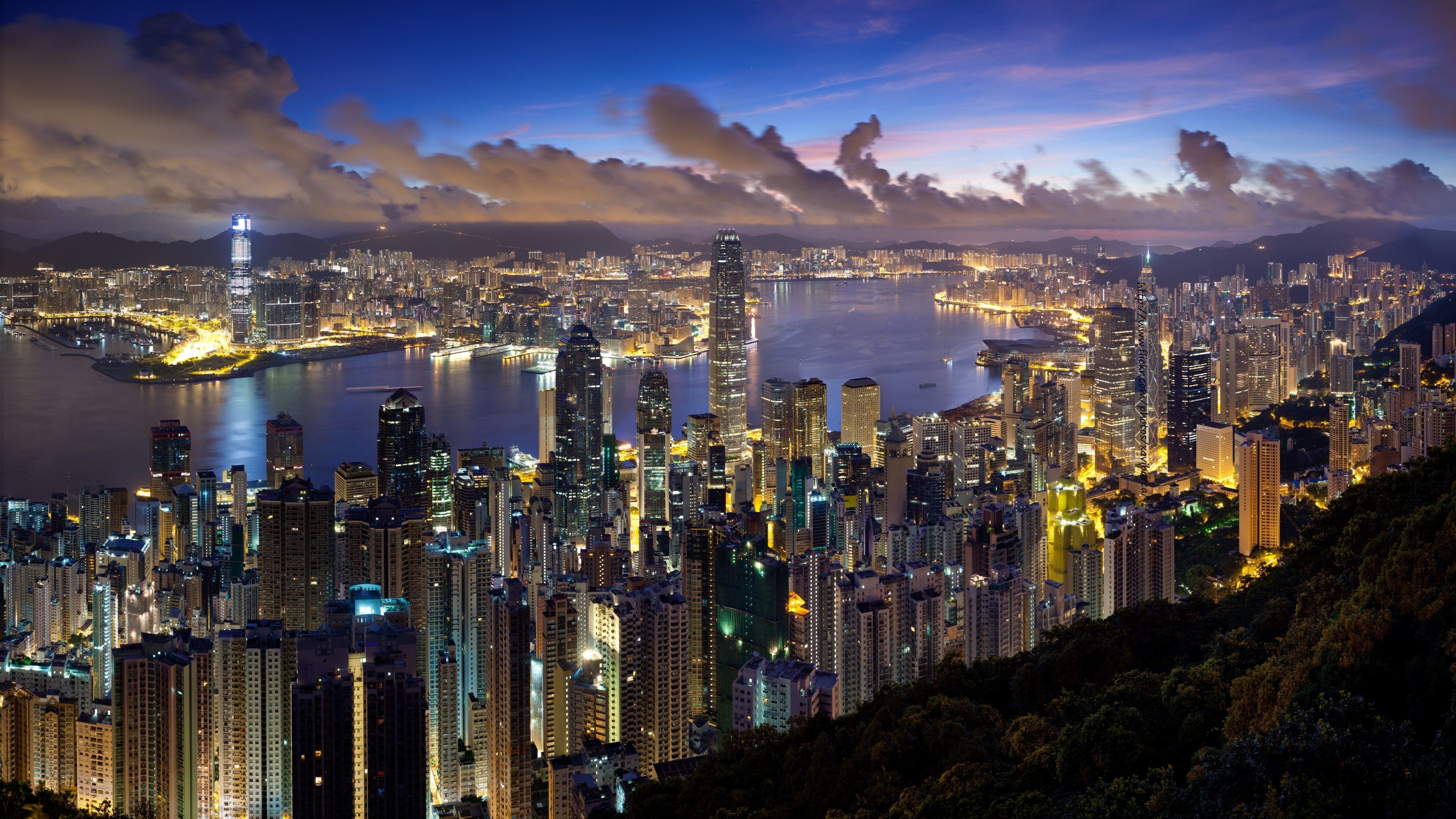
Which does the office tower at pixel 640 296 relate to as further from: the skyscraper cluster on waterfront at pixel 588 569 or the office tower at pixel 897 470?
the office tower at pixel 897 470

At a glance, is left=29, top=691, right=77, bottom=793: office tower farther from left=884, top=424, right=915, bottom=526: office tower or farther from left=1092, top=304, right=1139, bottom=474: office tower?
left=1092, top=304, right=1139, bottom=474: office tower

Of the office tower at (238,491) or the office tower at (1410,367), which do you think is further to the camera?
the office tower at (1410,367)

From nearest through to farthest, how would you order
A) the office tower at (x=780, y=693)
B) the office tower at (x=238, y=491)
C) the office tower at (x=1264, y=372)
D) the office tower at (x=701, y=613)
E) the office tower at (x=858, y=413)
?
the office tower at (x=780, y=693), the office tower at (x=701, y=613), the office tower at (x=238, y=491), the office tower at (x=858, y=413), the office tower at (x=1264, y=372)

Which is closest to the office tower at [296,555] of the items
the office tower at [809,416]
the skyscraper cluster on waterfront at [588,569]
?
the skyscraper cluster on waterfront at [588,569]

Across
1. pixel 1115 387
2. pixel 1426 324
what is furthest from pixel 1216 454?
pixel 1426 324

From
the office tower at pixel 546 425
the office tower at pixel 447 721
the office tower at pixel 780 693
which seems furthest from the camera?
the office tower at pixel 546 425

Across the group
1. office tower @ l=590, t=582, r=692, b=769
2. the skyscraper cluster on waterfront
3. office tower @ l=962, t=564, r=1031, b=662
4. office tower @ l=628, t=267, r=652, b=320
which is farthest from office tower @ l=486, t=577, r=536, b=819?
office tower @ l=628, t=267, r=652, b=320

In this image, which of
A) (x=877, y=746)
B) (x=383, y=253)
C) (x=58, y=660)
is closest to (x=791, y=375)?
(x=383, y=253)
